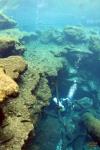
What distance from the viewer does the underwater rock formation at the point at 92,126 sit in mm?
6736

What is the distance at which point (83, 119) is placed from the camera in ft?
26.1

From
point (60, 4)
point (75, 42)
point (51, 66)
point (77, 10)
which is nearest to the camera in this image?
point (51, 66)

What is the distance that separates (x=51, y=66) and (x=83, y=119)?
2.18m

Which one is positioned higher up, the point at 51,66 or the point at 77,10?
the point at 77,10

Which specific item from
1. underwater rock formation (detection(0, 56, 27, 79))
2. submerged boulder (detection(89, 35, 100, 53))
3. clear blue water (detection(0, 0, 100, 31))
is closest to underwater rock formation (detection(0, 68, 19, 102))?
underwater rock formation (detection(0, 56, 27, 79))

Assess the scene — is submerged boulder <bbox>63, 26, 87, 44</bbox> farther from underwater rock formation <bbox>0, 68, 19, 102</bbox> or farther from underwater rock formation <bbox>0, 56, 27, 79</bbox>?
underwater rock formation <bbox>0, 68, 19, 102</bbox>

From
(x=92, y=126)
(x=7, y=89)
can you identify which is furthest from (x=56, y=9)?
(x=7, y=89)

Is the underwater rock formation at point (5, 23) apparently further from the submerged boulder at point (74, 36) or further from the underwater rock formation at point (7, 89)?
the underwater rock formation at point (7, 89)

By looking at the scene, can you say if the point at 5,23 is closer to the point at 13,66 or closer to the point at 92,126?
the point at 92,126

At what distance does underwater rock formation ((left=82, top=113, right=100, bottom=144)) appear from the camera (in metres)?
6.74

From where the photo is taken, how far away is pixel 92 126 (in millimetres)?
7125

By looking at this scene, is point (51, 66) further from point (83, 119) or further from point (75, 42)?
point (75, 42)

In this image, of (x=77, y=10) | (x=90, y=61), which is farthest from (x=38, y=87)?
(x=77, y=10)

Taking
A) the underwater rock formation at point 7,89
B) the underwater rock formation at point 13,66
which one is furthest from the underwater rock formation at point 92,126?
the underwater rock formation at point 7,89
